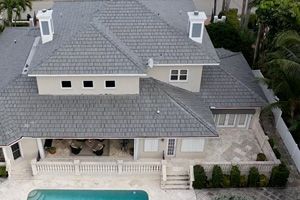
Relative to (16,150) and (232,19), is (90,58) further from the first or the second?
(232,19)

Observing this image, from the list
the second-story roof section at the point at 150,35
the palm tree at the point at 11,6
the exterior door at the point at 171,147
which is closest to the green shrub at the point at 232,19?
the second-story roof section at the point at 150,35

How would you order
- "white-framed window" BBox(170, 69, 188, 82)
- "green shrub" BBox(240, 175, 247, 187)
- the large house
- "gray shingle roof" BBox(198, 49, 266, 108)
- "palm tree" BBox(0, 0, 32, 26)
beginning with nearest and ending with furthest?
1. the large house
2. "green shrub" BBox(240, 175, 247, 187)
3. "white-framed window" BBox(170, 69, 188, 82)
4. "gray shingle roof" BBox(198, 49, 266, 108)
5. "palm tree" BBox(0, 0, 32, 26)

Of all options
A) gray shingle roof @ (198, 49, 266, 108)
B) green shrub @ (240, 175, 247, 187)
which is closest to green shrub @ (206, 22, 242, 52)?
gray shingle roof @ (198, 49, 266, 108)

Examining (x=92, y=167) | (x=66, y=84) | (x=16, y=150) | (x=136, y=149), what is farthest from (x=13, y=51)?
(x=136, y=149)

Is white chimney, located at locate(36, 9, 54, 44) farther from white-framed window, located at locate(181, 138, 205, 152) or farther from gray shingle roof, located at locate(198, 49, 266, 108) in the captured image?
white-framed window, located at locate(181, 138, 205, 152)

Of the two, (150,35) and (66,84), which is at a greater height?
(150,35)

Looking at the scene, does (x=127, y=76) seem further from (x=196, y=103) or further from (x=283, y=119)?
(x=283, y=119)

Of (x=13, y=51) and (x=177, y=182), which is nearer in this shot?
(x=177, y=182)
